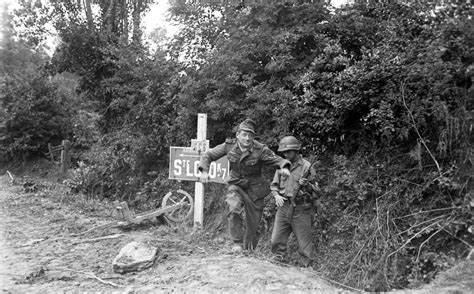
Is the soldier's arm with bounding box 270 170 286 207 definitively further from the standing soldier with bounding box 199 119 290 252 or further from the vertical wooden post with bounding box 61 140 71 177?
the vertical wooden post with bounding box 61 140 71 177

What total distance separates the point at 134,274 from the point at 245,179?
6.27 feet

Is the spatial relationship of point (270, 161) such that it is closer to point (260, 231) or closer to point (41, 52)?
point (260, 231)

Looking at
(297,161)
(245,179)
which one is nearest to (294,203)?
(297,161)

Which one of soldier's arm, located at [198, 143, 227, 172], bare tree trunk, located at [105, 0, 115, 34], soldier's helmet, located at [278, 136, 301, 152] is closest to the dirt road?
soldier's arm, located at [198, 143, 227, 172]

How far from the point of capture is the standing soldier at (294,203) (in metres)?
5.10

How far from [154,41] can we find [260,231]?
786cm

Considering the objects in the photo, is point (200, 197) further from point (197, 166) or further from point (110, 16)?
point (110, 16)

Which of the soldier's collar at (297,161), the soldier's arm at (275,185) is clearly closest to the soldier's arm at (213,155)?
the soldier's arm at (275,185)

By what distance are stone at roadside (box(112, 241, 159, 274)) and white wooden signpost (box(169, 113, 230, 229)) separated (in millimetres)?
1540

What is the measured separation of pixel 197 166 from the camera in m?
6.69

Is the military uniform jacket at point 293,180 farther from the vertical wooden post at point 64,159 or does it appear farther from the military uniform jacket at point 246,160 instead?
the vertical wooden post at point 64,159

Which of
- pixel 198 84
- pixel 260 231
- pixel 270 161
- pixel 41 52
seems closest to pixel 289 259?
pixel 260 231

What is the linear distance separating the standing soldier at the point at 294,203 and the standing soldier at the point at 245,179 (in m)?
0.21

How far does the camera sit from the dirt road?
398cm
